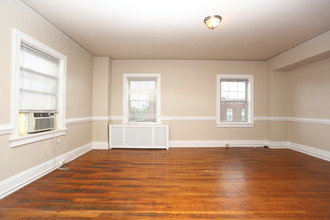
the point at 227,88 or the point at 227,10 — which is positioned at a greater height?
the point at 227,10

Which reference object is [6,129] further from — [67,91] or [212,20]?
[212,20]

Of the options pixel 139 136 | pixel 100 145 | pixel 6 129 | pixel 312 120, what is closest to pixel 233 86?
pixel 312 120

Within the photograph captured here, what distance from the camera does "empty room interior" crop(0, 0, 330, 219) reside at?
6.49 feet

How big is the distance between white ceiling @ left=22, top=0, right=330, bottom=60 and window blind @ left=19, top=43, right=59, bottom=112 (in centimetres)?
67

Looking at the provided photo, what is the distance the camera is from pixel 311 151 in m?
3.87

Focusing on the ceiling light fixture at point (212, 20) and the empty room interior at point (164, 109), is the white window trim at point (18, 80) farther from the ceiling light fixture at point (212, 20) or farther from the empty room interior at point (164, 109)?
the ceiling light fixture at point (212, 20)

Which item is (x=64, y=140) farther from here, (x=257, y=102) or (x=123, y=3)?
(x=257, y=102)

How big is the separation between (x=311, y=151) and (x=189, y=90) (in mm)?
3417

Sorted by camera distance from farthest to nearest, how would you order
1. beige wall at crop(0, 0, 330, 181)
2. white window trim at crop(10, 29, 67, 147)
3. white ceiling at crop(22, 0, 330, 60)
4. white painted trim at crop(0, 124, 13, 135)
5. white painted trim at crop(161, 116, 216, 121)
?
white painted trim at crop(161, 116, 216, 121) < beige wall at crop(0, 0, 330, 181) < white ceiling at crop(22, 0, 330, 60) < white window trim at crop(10, 29, 67, 147) < white painted trim at crop(0, 124, 13, 135)

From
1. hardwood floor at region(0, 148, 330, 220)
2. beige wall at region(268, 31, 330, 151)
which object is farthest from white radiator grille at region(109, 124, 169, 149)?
beige wall at region(268, 31, 330, 151)

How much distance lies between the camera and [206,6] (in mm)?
2248

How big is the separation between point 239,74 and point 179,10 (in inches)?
125

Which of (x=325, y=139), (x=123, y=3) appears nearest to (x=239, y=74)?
(x=325, y=139)

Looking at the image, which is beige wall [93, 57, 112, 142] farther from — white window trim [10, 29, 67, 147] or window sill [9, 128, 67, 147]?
white window trim [10, 29, 67, 147]
